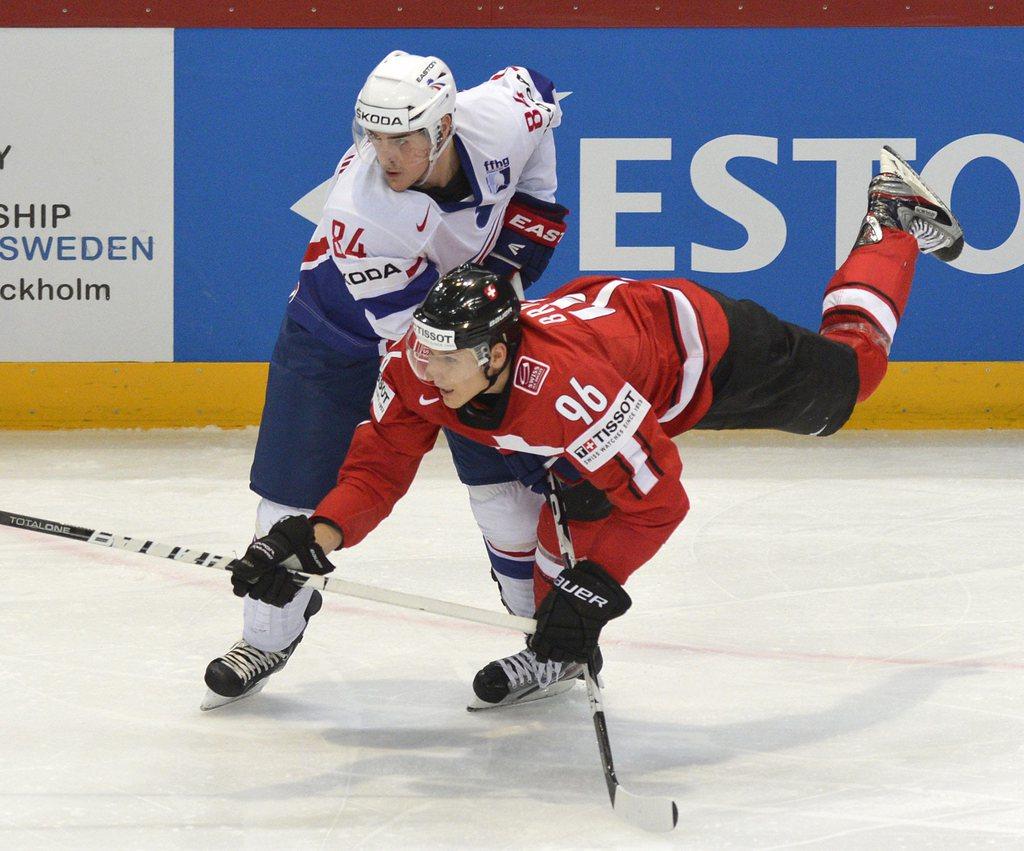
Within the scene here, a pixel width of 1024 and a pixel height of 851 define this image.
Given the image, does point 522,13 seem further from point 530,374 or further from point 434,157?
point 530,374

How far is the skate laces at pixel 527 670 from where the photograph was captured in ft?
9.23

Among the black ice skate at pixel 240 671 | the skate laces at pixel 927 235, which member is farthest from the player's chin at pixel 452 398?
the skate laces at pixel 927 235

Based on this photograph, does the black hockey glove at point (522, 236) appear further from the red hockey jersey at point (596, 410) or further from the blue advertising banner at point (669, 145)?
the blue advertising banner at point (669, 145)

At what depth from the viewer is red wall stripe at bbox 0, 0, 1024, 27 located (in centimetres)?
523

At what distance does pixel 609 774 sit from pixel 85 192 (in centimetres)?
363

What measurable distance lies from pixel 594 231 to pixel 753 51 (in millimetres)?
834

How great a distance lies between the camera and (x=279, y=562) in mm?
2393

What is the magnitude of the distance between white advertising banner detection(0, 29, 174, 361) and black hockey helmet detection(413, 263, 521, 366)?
3.21 metres

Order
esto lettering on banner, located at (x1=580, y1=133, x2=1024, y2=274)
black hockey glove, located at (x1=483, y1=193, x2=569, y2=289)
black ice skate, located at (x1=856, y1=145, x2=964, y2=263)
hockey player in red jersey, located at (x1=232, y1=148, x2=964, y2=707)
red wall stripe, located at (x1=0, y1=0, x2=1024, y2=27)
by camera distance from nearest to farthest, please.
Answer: hockey player in red jersey, located at (x1=232, y1=148, x2=964, y2=707), black hockey glove, located at (x1=483, y1=193, x2=569, y2=289), black ice skate, located at (x1=856, y1=145, x2=964, y2=263), red wall stripe, located at (x1=0, y1=0, x2=1024, y2=27), esto lettering on banner, located at (x1=580, y1=133, x2=1024, y2=274)

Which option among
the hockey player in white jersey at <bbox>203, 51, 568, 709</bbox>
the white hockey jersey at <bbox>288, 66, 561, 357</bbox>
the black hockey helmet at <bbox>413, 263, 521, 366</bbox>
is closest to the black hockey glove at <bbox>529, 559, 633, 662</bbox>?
the black hockey helmet at <bbox>413, 263, 521, 366</bbox>

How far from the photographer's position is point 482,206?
279 cm

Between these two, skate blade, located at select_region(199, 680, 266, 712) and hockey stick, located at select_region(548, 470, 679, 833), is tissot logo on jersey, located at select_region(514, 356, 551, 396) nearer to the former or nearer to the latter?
hockey stick, located at select_region(548, 470, 679, 833)

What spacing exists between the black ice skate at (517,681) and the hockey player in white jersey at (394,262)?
111mm

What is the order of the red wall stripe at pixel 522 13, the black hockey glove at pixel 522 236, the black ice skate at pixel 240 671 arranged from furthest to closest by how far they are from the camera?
1. the red wall stripe at pixel 522 13
2. the black hockey glove at pixel 522 236
3. the black ice skate at pixel 240 671
